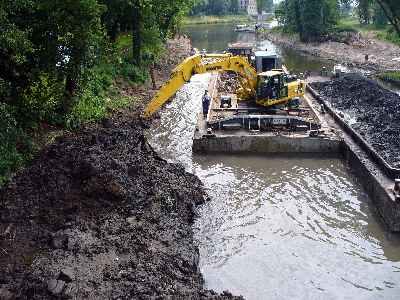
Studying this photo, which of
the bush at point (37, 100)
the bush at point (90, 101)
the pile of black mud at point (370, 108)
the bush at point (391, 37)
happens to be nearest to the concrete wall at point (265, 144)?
the pile of black mud at point (370, 108)

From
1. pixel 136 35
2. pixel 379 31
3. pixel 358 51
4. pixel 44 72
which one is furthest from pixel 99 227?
pixel 379 31

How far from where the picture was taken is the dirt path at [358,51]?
45.3 meters

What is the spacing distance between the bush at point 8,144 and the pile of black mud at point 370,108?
516 inches

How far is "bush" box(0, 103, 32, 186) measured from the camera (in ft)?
44.7

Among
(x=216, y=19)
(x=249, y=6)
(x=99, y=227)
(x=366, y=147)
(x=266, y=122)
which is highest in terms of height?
(x=249, y=6)

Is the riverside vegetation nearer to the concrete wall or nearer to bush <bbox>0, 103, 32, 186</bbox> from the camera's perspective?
bush <bbox>0, 103, 32, 186</bbox>

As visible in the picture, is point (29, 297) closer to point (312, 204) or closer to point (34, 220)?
point (34, 220)

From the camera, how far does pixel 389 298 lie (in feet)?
38.6

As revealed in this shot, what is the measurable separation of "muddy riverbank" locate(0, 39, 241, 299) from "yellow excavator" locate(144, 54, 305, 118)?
457cm

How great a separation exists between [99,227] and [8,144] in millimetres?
4216

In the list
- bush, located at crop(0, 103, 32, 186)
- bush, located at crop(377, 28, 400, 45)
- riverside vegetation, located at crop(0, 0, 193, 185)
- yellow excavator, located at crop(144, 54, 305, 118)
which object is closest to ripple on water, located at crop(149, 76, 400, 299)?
yellow excavator, located at crop(144, 54, 305, 118)

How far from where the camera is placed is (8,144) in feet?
47.1

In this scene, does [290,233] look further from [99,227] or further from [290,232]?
[99,227]

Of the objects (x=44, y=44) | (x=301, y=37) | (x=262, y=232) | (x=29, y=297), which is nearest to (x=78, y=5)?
(x=44, y=44)
